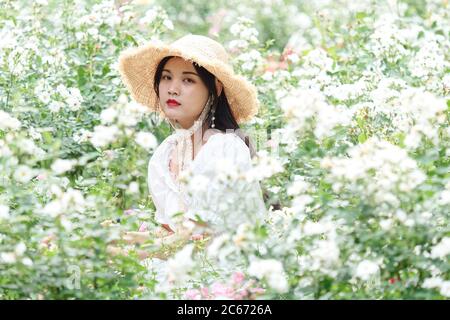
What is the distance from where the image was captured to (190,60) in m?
3.17

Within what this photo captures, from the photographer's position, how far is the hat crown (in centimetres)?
316

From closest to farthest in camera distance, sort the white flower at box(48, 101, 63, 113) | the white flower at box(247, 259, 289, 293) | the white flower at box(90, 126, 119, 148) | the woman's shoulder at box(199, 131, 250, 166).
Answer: the white flower at box(247, 259, 289, 293) < the white flower at box(90, 126, 119, 148) < the woman's shoulder at box(199, 131, 250, 166) < the white flower at box(48, 101, 63, 113)

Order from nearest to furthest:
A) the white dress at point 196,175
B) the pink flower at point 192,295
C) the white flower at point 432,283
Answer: the white flower at point 432,283, the pink flower at point 192,295, the white dress at point 196,175

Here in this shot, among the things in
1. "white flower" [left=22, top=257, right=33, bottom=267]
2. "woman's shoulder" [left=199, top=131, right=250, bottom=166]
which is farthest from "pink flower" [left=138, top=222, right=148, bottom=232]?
"white flower" [left=22, top=257, right=33, bottom=267]

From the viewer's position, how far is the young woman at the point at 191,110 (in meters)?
3.15

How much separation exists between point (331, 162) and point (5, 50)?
1.83 metres

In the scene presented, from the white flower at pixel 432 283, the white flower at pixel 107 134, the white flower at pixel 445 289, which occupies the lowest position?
the white flower at pixel 445 289

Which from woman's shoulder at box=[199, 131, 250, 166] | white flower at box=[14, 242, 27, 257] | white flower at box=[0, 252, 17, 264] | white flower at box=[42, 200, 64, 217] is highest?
woman's shoulder at box=[199, 131, 250, 166]

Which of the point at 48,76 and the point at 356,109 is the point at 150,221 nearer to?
the point at 356,109

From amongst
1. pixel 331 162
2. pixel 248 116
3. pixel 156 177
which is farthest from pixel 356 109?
pixel 331 162

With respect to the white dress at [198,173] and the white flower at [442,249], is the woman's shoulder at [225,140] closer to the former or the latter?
the white dress at [198,173]

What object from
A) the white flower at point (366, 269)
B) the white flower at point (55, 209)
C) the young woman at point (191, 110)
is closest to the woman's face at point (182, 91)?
the young woman at point (191, 110)

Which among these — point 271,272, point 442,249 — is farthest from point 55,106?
point 442,249

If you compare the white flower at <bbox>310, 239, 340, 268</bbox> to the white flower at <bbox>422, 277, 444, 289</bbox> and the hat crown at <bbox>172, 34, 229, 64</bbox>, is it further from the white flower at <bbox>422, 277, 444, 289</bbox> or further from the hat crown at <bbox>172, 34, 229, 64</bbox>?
the hat crown at <bbox>172, 34, 229, 64</bbox>
